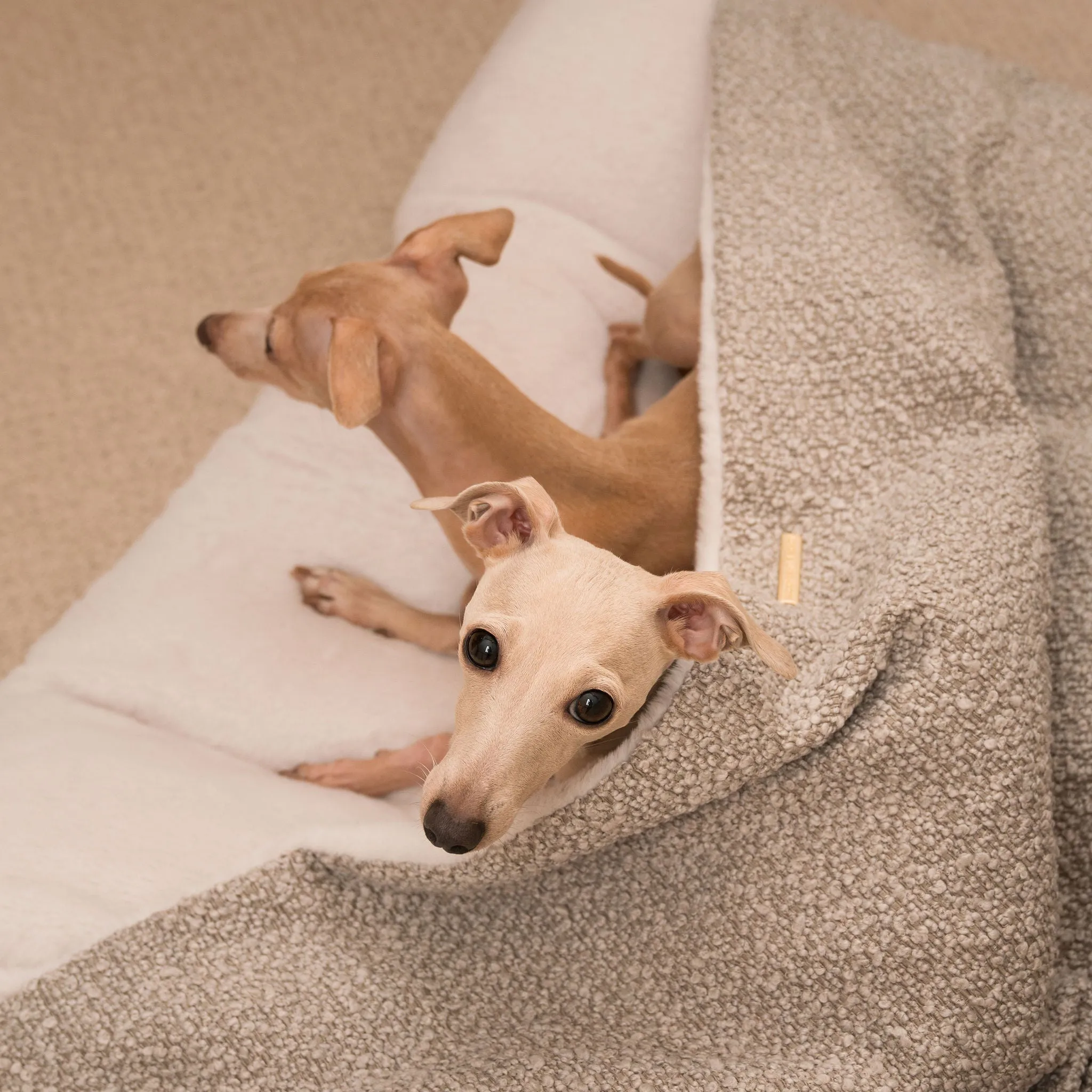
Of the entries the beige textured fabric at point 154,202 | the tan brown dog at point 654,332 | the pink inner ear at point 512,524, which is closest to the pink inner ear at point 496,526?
the pink inner ear at point 512,524

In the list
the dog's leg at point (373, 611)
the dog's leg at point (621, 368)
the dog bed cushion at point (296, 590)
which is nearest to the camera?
the dog bed cushion at point (296, 590)

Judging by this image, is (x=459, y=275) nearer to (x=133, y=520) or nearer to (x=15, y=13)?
(x=133, y=520)

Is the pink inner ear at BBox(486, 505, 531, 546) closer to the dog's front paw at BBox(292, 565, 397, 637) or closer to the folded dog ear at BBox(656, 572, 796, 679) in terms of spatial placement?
the folded dog ear at BBox(656, 572, 796, 679)

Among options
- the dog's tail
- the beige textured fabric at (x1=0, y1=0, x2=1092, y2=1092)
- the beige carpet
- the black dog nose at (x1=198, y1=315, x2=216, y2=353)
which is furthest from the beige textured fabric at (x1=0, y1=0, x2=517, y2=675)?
the beige textured fabric at (x1=0, y1=0, x2=1092, y2=1092)

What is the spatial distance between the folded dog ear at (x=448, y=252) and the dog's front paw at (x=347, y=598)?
0.54m

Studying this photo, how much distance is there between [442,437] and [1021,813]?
3.57 ft

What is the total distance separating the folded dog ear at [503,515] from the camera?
4.62 ft

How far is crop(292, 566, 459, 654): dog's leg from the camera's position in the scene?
1.99 metres

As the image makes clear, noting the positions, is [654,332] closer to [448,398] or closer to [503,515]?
[448,398]

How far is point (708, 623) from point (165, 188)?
2.40 meters

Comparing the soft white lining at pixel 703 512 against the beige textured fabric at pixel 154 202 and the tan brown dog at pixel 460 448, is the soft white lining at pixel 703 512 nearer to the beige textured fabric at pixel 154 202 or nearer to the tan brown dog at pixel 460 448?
the tan brown dog at pixel 460 448

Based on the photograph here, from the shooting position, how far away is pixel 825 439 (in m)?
1.88

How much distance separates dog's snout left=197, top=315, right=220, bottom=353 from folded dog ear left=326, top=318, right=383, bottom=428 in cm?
38

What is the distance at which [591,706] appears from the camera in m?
1.36
